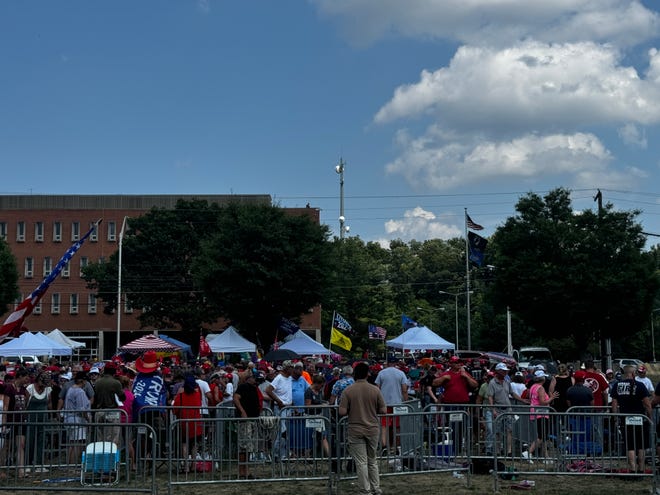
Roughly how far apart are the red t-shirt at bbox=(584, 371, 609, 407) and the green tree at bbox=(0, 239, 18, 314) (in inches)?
2294

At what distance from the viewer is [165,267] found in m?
70.4

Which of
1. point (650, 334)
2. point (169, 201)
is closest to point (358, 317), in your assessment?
point (169, 201)

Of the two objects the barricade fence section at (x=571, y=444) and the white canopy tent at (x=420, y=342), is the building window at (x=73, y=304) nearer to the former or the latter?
the white canopy tent at (x=420, y=342)

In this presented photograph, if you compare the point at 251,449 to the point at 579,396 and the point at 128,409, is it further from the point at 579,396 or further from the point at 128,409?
the point at 579,396

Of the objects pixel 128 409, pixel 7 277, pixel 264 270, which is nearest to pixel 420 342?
pixel 264 270

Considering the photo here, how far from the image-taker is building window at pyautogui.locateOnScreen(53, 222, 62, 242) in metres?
82.1

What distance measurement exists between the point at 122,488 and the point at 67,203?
7827cm

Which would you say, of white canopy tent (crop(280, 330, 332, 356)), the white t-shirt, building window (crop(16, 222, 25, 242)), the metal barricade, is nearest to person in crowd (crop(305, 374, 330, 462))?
the white t-shirt

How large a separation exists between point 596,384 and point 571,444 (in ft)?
14.6

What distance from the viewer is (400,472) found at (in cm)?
1269

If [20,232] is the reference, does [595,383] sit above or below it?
below

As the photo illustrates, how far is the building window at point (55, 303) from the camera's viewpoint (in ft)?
269

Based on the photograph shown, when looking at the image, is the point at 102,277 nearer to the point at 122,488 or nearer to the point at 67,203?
the point at 67,203

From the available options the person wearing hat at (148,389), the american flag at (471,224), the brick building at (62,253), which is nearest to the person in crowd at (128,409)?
the person wearing hat at (148,389)
